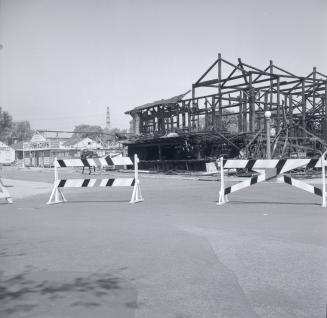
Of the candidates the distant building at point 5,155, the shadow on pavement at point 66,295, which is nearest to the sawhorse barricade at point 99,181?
the distant building at point 5,155

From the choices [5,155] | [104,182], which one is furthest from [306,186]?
[5,155]

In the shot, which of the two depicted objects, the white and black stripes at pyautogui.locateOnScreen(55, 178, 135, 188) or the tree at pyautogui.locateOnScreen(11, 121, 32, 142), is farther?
the tree at pyautogui.locateOnScreen(11, 121, 32, 142)

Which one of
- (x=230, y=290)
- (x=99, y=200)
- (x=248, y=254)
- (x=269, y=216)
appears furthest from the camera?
(x=99, y=200)

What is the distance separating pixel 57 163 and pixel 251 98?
61.4 ft

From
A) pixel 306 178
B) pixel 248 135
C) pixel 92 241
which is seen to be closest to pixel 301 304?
pixel 92 241

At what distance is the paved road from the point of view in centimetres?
397

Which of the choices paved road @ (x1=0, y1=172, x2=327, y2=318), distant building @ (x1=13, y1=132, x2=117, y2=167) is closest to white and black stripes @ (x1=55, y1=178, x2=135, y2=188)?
paved road @ (x1=0, y1=172, x2=327, y2=318)

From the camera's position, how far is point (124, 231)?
25.3 feet

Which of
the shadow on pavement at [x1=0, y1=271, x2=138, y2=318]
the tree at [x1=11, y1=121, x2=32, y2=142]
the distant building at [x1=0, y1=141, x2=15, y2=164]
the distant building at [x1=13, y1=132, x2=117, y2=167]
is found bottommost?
the shadow on pavement at [x1=0, y1=271, x2=138, y2=318]

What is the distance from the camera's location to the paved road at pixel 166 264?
3.97 m

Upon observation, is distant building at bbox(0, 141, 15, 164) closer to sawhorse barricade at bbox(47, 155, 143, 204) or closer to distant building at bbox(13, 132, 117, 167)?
sawhorse barricade at bbox(47, 155, 143, 204)

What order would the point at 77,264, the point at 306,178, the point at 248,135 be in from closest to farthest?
the point at 77,264 < the point at 306,178 < the point at 248,135

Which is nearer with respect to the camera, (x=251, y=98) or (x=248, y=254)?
(x=248, y=254)

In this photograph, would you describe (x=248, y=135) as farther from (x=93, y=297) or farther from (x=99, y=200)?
(x=93, y=297)
